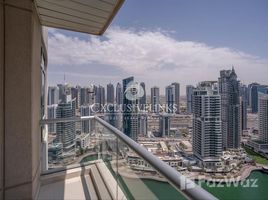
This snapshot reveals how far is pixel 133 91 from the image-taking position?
1673 cm

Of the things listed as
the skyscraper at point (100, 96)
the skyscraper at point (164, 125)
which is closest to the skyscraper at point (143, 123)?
the skyscraper at point (164, 125)

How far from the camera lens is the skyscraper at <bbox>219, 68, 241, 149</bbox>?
1177cm

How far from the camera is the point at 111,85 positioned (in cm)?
1562

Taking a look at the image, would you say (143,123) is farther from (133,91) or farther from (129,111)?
(133,91)

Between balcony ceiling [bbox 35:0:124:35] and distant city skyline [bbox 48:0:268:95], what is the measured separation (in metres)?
8.62

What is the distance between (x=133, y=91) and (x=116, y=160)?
46.9 ft

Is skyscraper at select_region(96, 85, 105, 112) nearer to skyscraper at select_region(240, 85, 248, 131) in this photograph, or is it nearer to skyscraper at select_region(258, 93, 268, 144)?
skyscraper at select_region(258, 93, 268, 144)

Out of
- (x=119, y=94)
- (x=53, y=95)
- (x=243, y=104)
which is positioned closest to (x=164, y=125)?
(x=119, y=94)

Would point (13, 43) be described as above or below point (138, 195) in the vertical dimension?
above

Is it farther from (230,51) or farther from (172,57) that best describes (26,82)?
(230,51)

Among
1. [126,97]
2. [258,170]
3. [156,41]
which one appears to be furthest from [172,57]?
[258,170]

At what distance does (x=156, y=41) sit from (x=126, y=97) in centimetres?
729

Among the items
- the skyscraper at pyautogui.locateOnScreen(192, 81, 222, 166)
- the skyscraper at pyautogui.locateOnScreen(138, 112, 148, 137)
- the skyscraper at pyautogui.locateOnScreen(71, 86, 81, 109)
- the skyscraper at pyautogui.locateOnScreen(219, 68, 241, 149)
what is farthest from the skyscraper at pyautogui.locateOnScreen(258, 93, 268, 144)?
the skyscraper at pyautogui.locateOnScreen(71, 86, 81, 109)

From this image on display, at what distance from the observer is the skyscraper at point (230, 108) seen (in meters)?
11.8
